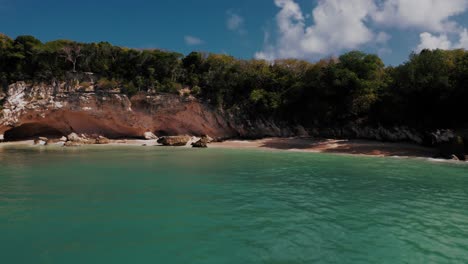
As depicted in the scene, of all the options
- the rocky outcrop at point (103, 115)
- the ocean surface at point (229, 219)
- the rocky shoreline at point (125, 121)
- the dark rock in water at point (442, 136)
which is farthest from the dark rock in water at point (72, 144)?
the dark rock in water at point (442, 136)

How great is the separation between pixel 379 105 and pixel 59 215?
32275 mm

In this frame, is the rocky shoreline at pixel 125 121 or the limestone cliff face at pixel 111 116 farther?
the limestone cliff face at pixel 111 116

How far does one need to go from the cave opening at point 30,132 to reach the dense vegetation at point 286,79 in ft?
20.5

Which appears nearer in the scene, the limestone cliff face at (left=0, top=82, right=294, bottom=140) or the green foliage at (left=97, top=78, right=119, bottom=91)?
the limestone cliff face at (left=0, top=82, right=294, bottom=140)

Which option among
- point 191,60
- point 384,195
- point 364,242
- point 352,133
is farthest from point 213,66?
point 364,242

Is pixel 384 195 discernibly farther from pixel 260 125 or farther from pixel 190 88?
pixel 190 88

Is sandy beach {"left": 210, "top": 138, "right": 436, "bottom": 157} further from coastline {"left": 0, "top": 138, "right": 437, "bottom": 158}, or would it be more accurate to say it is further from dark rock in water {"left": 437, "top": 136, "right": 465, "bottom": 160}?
dark rock in water {"left": 437, "top": 136, "right": 465, "bottom": 160}

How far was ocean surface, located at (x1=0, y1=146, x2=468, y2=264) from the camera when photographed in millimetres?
5836

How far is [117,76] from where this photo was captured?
42594 millimetres

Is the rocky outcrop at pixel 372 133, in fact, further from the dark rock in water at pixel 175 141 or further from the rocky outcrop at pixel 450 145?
the dark rock in water at pixel 175 141

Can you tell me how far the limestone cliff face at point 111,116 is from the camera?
125 feet

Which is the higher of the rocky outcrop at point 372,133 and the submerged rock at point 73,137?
the rocky outcrop at point 372,133

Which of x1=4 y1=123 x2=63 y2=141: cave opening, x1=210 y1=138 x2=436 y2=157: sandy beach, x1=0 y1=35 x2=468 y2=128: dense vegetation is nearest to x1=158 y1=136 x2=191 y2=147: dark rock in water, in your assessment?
x1=210 y1=138 x2=436 y2=157: sandy beach

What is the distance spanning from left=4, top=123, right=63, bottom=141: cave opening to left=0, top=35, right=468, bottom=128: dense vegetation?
6263 millimetres
